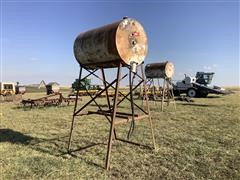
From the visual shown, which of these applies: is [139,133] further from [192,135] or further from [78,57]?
[78,57]

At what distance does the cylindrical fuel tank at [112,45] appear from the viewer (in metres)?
5.67

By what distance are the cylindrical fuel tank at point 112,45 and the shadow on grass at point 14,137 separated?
3.47m

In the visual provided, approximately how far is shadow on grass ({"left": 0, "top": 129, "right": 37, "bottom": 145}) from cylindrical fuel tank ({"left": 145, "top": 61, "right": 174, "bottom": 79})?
10.9 meters

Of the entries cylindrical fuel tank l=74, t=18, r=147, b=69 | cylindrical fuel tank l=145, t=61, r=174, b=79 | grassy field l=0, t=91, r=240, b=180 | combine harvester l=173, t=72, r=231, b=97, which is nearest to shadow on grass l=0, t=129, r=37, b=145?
grassy field l=0, t=91, r=240, b=180

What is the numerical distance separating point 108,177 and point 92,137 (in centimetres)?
352

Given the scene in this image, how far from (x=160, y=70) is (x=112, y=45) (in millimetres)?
11824

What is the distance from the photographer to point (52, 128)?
10055 mm

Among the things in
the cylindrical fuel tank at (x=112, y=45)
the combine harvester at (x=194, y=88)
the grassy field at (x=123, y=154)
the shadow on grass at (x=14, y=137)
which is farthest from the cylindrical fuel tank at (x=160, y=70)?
the combine harvester at (x=194, y=88)

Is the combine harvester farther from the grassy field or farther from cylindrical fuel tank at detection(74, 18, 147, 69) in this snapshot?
cylindrical fuel tank at detection(74, 18, 147, 69)

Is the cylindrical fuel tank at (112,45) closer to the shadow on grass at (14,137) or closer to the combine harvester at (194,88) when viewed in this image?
the shadow on grass at (14,137)

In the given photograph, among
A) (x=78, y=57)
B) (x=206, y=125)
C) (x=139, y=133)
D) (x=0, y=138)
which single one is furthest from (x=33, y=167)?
(x=206, y=125)

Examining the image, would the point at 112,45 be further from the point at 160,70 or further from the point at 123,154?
the point at 160,70

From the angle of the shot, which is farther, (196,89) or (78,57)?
(196,89)

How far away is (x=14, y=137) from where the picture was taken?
27.5ft
